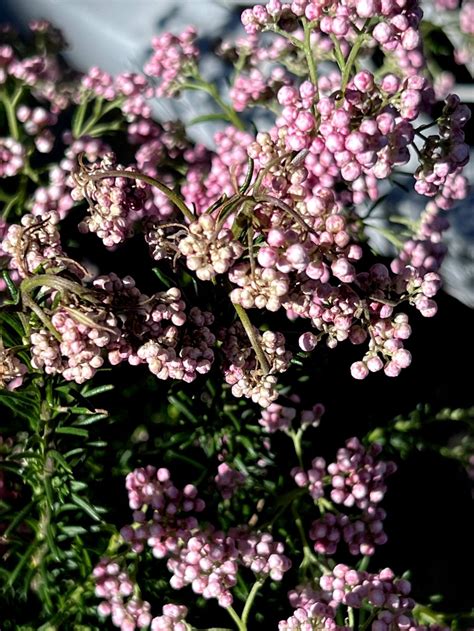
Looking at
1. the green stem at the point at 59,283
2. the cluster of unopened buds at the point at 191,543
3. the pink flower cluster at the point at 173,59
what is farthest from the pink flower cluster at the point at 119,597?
the pink flower cluster at the point at 173,59

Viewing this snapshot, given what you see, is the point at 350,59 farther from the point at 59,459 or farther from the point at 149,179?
the point at 59,459

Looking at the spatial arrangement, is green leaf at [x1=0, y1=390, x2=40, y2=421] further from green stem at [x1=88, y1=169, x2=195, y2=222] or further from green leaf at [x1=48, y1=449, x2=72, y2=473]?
green stem at [x1=88, y1=169, x2=195, y2=222]

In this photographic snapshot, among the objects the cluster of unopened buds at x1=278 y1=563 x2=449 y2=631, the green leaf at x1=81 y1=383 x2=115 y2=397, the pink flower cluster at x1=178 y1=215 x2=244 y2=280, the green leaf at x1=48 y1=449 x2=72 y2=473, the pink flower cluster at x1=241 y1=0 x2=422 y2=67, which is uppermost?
the pink flower cluster at x1=241 y1=0 x2=422 y2=67

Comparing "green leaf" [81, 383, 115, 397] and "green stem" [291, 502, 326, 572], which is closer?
"green leaf" [81, 383, 115, 397]

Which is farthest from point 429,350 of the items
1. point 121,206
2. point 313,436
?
point 121,206

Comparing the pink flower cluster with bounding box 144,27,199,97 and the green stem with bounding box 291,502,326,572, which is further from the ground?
the pink flower cluster with bounding box 144,27,199,97

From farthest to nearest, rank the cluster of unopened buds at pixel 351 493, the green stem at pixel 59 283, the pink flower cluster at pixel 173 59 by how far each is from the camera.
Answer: the pink flower cluster at pixel 173 59 → the cluster of unopened buds at pixel 351 493 → the green stem at pixel 59 283

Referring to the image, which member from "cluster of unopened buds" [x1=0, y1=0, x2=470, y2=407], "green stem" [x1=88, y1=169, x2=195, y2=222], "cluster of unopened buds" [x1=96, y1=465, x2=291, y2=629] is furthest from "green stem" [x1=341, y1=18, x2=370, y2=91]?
"cluster of unopened buds" [x1=96, y1=465, x2=291, y2=629]

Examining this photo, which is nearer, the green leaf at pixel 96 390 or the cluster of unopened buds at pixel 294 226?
the cluster of unopened buds at pixel 294 226

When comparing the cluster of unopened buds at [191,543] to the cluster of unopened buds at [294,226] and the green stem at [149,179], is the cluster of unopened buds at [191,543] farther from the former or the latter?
the green stem at [149,179]

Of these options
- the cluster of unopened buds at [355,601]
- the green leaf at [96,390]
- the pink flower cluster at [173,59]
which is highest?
the pink flower cluster at [173,59]
